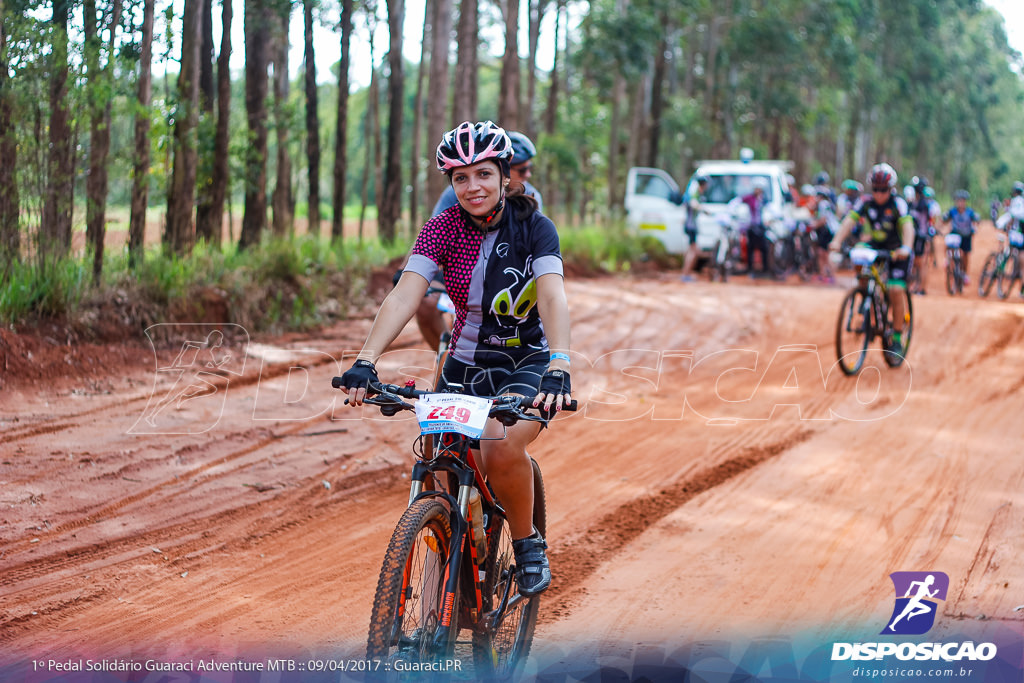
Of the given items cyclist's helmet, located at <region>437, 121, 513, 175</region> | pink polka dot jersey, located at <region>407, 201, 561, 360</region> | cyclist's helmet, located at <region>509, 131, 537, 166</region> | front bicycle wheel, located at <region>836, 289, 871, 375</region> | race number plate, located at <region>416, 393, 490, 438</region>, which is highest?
cyclist's helmet, located at <region>509, 131, 537, 166</region>

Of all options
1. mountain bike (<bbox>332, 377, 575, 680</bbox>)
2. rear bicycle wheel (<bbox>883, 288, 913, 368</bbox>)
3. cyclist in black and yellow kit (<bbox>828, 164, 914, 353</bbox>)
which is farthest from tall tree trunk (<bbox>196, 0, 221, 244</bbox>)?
mountain bike (<bbox>332, 377, 575, 680</bbox>)

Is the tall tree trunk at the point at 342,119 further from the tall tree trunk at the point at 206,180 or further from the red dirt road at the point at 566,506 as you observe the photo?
the red dirt road at the point at 566,506

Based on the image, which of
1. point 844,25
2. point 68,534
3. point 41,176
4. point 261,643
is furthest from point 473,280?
point 844,25

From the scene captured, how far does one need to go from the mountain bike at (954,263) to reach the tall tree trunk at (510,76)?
878 centimetres

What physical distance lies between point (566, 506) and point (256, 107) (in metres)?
9.95

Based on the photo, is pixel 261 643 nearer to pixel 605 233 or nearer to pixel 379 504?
pixel 379 504

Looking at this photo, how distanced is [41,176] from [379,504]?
4.85 m

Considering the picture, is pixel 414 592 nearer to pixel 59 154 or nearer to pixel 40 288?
pixel 40 288

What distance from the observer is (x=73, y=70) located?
28.7ft

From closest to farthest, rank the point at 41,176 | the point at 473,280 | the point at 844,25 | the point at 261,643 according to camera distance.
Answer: the point at 473,280
the point at 261,643
the point at 41,176
the point at 844,25

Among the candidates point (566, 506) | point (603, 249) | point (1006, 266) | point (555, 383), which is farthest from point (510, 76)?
point (555, 383)

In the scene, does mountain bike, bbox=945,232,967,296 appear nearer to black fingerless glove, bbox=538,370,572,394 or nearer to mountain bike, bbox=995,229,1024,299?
mountain bike, bbox=995,229,1024,299

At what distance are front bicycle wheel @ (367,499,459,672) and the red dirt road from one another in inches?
42.2

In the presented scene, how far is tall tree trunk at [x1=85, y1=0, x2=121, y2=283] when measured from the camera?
8914mm
